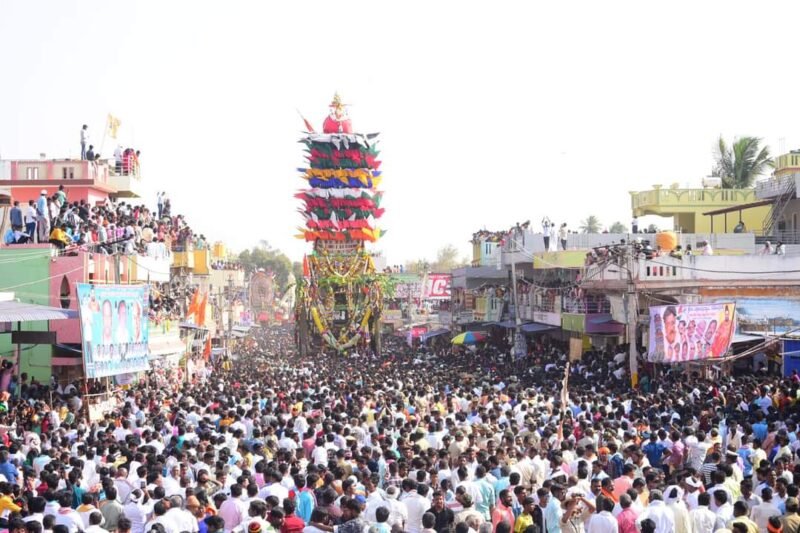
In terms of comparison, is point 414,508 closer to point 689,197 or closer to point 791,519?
point 791,519

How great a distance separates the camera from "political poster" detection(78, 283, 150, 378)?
76.9 ft

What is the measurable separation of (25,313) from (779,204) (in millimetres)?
27755

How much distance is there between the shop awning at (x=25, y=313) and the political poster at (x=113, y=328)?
2.24 feet

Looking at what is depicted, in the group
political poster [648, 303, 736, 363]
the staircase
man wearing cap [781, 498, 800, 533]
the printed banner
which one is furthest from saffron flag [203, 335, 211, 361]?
man wearing cap [781, 498, 800, 533]

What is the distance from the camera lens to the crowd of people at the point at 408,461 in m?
10.9

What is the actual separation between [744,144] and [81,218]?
34562 mm

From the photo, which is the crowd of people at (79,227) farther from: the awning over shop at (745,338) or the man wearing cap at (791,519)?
the man wearing cap at (791,519)

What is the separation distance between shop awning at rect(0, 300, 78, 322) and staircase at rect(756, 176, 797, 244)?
2575 cm

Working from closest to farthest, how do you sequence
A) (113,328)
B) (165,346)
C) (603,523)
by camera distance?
1. (603,523)
2. (113,328)
3. (165,346)

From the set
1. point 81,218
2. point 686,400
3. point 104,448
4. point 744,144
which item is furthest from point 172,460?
point 744,144

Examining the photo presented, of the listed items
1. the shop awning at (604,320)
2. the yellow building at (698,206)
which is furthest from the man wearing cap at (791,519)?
the yellow building at (698,206)

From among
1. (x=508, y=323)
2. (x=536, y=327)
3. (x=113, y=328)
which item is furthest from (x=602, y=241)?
(x=113, y=328)

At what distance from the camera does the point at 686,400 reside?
66.8 ft

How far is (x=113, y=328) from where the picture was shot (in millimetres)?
24969
